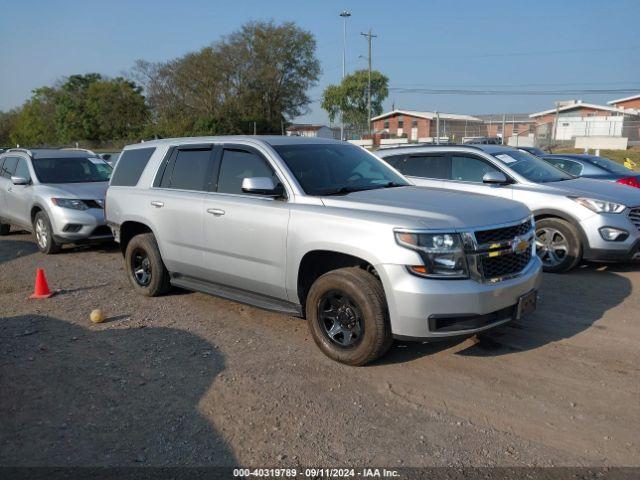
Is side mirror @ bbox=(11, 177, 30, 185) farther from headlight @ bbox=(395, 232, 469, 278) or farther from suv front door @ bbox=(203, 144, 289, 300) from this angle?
headlight @ bbox=(395, 232, 469, 278)

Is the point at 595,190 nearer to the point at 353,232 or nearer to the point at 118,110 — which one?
the point at 353,232

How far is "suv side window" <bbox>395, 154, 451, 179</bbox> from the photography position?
8.41 metres

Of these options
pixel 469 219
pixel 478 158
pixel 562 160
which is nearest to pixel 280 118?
pixel 562 160

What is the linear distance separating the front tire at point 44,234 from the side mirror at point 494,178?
687cm

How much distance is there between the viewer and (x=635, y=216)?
7.14 meters

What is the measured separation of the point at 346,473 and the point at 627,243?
547 cm

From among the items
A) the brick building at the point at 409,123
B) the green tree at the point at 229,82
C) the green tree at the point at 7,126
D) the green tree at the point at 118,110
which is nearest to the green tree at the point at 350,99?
the brick building at the point at 409,123

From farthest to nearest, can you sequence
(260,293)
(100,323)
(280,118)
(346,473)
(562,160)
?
1. (280,118)
2. (562,160)
3. (100,323)
4. (260,293)
5. (346,473)

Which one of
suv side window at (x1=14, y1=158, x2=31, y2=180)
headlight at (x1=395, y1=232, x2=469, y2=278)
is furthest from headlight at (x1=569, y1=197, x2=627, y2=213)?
suv side window at (x1=14, y1=158, x2=31, y2=180)

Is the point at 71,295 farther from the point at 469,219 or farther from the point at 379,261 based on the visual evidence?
the point at 469,219

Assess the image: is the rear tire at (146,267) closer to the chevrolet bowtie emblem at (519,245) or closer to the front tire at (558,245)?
the chevrolet bowtie emblem at (519,245)

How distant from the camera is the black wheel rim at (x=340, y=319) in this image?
4.41 meters

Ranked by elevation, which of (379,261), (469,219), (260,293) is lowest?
(260,293)

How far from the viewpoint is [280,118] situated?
63.1 meters
